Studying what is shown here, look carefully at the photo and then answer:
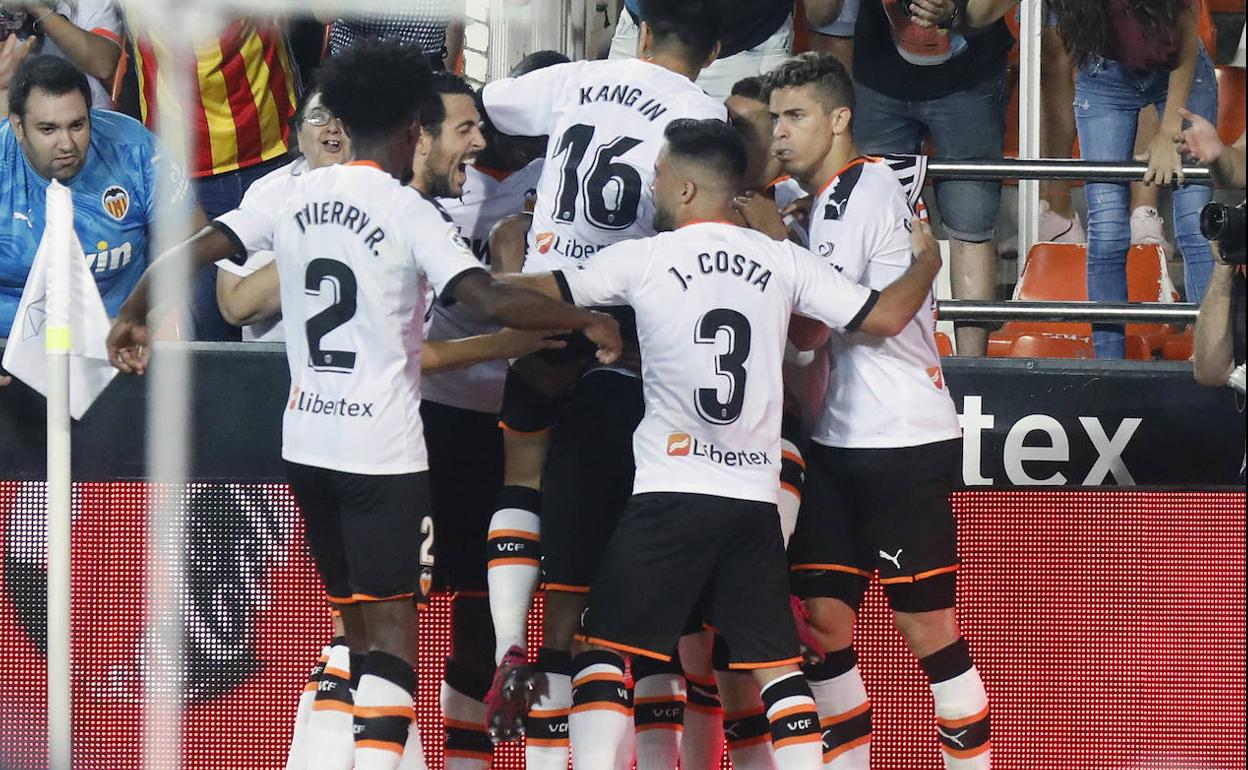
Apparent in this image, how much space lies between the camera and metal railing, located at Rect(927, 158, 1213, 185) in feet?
19.6

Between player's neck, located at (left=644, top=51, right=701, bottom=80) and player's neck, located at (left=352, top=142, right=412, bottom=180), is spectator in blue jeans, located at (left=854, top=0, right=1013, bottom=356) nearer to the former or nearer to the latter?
player's neck, located at (left=644, top=51, right=701, bottom=80)

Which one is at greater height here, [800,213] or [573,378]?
[800,213]

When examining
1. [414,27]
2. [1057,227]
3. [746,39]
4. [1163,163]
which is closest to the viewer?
[1163,163]

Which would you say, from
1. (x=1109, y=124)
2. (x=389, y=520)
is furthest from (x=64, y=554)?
(x=1109, y=124)

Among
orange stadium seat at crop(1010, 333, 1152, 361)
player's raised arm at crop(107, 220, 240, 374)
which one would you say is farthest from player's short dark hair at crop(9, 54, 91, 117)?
orange stadium seat at crop(1010, 333, 1152, 361)

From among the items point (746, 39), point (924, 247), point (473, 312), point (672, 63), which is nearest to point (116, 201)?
point (473, 312)

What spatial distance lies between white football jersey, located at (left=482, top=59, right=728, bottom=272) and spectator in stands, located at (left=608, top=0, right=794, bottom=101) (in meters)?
1.35

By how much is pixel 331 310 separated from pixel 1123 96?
11.0 feet

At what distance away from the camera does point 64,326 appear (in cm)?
471

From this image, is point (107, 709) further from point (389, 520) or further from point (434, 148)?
point (434, 148)

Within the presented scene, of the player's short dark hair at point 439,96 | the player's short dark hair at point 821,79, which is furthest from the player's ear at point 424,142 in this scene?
the player's short dark hair at point 821,79

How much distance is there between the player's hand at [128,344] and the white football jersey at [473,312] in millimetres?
875

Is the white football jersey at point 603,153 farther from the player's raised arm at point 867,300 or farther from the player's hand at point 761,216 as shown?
the player's raised arm at point 867,300

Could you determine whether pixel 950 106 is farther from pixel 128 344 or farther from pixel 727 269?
pixel 128 344
